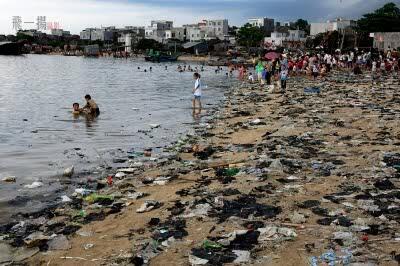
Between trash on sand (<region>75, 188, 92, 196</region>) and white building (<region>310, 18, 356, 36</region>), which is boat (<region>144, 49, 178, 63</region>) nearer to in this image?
white building (<region>310, 18, 356, 36</region>)

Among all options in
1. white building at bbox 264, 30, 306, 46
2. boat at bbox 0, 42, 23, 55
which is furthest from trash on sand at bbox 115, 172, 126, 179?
boat at bbox 0, 42, 23, 55

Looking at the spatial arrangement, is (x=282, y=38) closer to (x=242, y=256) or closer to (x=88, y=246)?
(x=88, y=246)

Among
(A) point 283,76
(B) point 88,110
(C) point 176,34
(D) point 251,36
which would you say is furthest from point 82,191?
(C) point 176,34

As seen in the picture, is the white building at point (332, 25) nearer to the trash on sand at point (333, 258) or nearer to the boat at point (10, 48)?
the boat at point (10, 48)

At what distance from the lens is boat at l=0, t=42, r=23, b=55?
112m

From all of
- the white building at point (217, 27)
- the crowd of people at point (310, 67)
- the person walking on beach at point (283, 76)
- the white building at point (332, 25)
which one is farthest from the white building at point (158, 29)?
the person walking on beach at point (283, 76)

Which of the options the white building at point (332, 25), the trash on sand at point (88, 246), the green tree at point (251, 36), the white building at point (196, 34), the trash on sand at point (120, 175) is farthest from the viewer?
the white building at point (196, 34)

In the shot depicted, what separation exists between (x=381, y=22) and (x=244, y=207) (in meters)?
79.3

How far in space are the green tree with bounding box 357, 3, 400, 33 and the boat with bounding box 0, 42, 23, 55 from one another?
273 feet

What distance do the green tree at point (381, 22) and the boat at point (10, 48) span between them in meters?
83.3

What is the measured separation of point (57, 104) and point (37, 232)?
17.8 m

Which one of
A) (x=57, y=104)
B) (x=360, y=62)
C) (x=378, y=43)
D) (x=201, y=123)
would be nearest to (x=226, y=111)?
(x=201, y=123)

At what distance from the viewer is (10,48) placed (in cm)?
11456

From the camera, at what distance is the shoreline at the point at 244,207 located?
4766 millimetres
